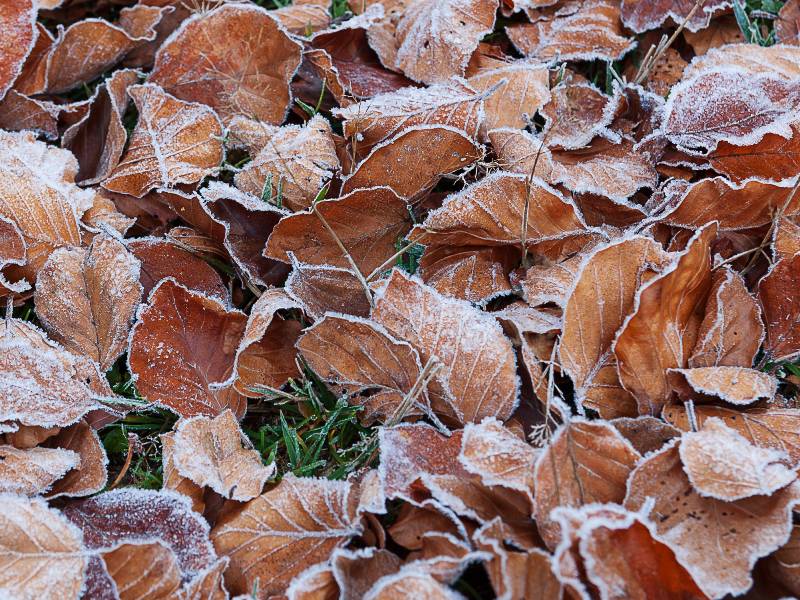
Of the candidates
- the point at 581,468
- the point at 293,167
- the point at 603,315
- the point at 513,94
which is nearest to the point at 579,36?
the point at 513,94

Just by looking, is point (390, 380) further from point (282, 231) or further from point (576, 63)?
point (576, 63)

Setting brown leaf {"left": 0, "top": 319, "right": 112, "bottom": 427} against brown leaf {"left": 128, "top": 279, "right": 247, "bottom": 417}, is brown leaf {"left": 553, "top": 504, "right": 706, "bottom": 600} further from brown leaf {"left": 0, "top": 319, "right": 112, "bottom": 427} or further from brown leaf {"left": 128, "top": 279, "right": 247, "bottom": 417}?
brown leaf {"left": 0, "top": 319, "right": 112, "bottom": 427}

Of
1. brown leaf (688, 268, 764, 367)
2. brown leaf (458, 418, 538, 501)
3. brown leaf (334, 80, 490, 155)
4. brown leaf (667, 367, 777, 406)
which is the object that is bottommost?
brown leaf (458, 418, 538, 501)

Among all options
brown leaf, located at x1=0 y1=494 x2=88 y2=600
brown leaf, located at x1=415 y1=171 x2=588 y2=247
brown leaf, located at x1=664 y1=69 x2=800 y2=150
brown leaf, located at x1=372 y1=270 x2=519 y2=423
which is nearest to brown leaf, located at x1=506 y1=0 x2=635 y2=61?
brown leaf, located at x1=664 y1=69 x2=800 y2=150

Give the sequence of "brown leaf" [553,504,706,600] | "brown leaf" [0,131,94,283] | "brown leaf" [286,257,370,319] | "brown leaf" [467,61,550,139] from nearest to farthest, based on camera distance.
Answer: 1. "brown leaf" [553,504,706,600]
2. "brown leaf" [286,257,370,319]
3. "brown leaf" [0,131,94,283]
4. "brown leaf" [467,61,550,139]

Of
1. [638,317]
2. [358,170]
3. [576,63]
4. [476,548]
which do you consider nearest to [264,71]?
[358,170]

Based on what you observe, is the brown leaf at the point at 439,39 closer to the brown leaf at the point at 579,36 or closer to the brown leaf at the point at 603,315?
the brown leaf at the point at 579,36

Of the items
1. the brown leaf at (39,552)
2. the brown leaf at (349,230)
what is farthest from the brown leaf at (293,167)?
the brown leaf at (39,552)

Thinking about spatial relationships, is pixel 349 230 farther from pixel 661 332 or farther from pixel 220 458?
pixel 661 332
